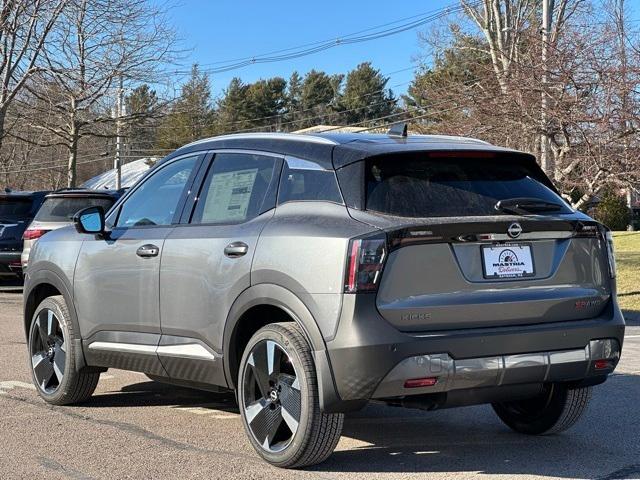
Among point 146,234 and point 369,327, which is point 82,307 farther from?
point 369,327

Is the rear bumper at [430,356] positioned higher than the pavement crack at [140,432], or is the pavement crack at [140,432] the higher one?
the rear bumper at [430,356]

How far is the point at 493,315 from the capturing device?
4.79 metres

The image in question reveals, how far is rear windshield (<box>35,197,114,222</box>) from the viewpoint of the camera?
15.2 m

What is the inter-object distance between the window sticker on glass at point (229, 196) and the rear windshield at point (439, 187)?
920 mm

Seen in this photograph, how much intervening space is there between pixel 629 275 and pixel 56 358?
14.6 metres

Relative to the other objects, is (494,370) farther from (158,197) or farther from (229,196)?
(158,197)

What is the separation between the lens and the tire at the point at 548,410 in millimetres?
5738

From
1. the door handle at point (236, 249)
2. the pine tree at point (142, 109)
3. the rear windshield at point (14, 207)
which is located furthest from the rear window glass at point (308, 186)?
the pine tree at point (142, 109)

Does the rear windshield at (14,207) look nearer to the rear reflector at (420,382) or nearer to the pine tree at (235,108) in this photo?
the rear reflector at (420,382)

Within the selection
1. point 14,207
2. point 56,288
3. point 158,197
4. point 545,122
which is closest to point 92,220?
point 158,197

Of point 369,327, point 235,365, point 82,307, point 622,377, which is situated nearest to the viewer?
point 369,327

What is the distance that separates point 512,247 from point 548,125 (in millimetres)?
10564

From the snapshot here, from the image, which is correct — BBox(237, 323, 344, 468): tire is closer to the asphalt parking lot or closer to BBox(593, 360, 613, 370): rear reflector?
the asphalt parking lot

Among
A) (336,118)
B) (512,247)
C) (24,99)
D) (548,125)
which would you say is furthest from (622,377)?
(336,118)
